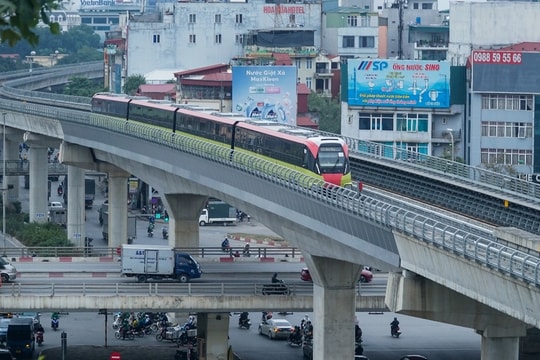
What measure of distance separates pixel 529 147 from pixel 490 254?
57.3 metres

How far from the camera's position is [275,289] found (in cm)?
5112

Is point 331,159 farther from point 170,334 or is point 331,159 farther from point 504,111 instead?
point 504,111

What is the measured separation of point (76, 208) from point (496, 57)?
2557cm

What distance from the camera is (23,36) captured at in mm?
11016

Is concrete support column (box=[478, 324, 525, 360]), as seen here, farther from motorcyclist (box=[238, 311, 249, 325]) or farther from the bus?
motorcyclist (box=[238, 311, 249, 325])

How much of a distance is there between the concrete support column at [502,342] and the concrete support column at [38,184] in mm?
56380

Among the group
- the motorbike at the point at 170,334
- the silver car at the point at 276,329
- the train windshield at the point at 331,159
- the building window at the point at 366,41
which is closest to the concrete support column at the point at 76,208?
the motorbike at the point at 170,334

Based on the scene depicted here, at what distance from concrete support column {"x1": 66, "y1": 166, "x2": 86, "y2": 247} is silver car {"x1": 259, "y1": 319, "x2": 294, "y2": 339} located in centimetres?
2467

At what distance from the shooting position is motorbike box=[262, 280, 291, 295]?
167ft

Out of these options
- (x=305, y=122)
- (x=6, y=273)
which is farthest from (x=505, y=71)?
(x=6, y=273)

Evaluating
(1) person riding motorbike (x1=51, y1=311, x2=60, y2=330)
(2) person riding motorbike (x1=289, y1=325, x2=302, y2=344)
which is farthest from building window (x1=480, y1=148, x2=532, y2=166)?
(1) person riding motorbike (x1=51, y1=311, x2=60, y2=330)

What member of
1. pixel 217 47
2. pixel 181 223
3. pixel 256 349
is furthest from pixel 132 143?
pixel 217 47

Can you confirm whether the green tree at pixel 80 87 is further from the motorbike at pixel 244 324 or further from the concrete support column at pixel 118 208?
the motorbike at pixel 244 324

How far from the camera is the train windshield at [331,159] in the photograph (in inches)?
1848
